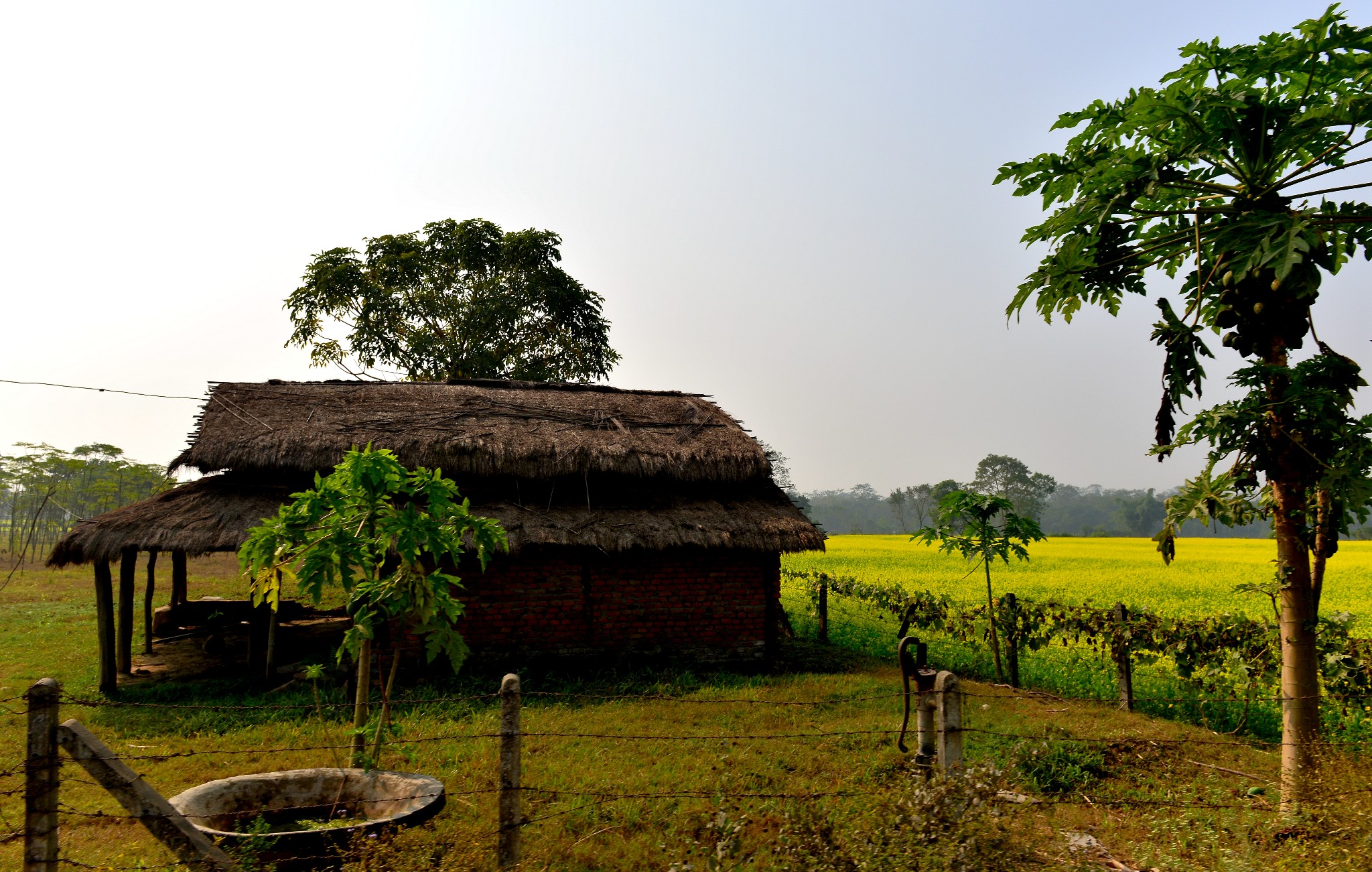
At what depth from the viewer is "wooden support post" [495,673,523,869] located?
4023 mm

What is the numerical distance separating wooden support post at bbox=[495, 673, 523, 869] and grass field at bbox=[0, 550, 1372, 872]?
0.19m

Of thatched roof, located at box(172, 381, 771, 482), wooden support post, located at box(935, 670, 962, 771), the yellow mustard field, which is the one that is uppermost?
thatched roof, located at box(172, 381, 771, 482)

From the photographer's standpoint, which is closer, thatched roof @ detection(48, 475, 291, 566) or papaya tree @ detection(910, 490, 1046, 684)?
thatched roof @ detection(48, 475, 291, 566)

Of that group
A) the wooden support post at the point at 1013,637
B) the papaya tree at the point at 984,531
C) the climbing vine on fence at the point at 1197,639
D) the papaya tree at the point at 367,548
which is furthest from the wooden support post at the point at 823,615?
Answer: the papaya tree at the point at 367,548

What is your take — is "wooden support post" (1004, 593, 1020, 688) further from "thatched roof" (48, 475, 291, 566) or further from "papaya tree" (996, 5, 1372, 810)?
"thatched roof" (48, 475, 291, 566)

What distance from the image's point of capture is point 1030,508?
6512 cm

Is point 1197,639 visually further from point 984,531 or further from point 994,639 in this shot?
point 984,531

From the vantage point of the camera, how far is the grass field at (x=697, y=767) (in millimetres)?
4348

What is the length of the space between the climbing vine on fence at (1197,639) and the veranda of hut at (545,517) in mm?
2513

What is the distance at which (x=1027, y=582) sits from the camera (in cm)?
1970

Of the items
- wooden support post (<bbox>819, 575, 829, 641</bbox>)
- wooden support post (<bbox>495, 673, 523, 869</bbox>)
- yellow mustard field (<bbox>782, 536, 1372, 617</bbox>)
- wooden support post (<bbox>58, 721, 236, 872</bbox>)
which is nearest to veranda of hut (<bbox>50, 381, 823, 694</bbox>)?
wooden support post (<bbox>819, 575, 829, 641</bbox>)

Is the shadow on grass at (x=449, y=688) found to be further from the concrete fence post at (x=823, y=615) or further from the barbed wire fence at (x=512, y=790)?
the concrete fence post at (x=823, y=615)

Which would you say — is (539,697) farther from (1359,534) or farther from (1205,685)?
(1359,534)

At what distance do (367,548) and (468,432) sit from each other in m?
6.74
